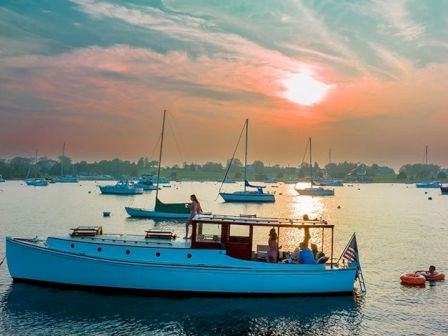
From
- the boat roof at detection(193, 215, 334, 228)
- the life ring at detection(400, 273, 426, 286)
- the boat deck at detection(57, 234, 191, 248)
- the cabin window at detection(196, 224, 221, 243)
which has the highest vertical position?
the boat roof at detection(193, 215, 334, 228)

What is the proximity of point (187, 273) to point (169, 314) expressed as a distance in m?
2.57

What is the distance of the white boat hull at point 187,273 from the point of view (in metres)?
23.6

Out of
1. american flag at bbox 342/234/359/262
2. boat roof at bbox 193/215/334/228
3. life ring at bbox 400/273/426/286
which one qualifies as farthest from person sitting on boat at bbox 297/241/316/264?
life ring at bbox 400/273/426/286

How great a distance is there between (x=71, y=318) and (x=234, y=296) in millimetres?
8445

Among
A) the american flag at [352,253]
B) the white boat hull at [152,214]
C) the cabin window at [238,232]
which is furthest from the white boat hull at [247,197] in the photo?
the american flag at [352,253]

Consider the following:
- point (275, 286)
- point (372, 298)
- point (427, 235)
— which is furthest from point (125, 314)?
point (427, 235)

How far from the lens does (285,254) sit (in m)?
25.8

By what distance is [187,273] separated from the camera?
2367 cm

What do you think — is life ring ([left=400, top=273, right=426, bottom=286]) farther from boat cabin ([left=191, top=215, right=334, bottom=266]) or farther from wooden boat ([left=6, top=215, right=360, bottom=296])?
boat cabin ([left=191, top=215, right=334, bottom=266])

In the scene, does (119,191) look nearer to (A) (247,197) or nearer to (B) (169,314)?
(A) (247,197)

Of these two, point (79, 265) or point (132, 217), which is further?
point (132, 217)

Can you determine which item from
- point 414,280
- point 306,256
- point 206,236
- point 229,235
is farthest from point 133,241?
point 414,280

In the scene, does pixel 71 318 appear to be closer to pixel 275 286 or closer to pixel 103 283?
pixel 103 283

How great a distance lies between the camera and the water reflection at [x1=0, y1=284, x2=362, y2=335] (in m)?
20.1
